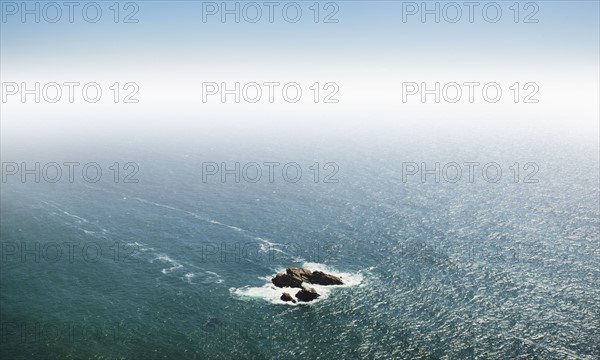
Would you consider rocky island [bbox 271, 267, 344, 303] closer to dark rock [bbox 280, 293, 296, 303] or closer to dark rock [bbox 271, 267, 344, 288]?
dark rock [bbox 271, 267, 344, 288]

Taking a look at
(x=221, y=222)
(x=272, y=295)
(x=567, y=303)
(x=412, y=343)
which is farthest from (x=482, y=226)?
(x=221, y=222)

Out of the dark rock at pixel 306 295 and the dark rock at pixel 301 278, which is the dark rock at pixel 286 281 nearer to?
the dark rock at pixel 301 278

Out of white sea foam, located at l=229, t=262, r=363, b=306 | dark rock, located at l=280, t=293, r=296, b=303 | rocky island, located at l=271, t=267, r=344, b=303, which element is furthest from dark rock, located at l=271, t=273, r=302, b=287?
dark rock, located at l=280, t=293, r=296, b=303

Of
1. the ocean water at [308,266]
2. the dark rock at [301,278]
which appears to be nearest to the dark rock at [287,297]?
the ocean water at [308,266]

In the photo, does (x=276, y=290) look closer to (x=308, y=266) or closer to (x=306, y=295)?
(x=306, y=295)

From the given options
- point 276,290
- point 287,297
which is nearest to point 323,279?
point 287,297

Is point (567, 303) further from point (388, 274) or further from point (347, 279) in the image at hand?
point (347, 279)
